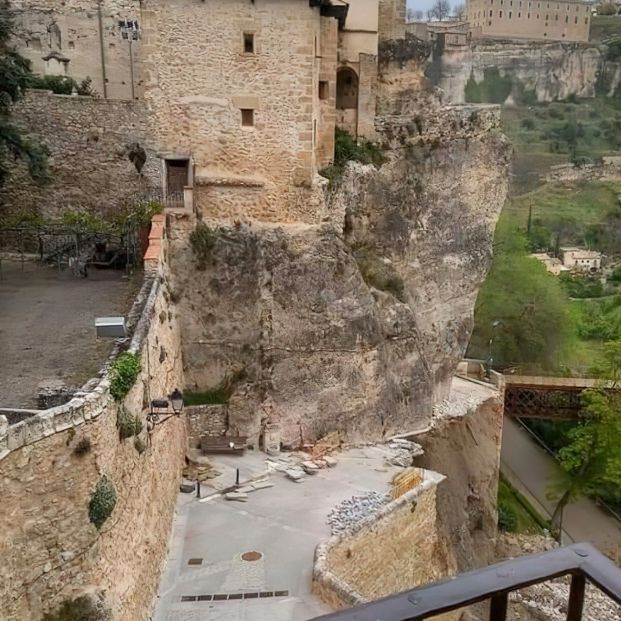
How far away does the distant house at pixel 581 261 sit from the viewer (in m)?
54.3

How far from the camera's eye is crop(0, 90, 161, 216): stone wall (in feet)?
62.0

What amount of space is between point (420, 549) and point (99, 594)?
963cm

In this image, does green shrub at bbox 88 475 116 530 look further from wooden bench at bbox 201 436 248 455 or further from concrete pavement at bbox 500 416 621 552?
concrete pavement at bbox 500 416 621 552

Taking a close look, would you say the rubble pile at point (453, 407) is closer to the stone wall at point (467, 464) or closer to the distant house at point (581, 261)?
the stone wall at point (467, 464)

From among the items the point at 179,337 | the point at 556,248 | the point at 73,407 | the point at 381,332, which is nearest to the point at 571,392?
the point at 381,332

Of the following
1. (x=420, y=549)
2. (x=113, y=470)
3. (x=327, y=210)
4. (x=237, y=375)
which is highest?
(x=327, y=210)

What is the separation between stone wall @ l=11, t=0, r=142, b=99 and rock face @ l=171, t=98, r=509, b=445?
1060 centimetres

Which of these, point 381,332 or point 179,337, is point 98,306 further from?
point 381,332

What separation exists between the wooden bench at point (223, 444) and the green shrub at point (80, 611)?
27.9ft

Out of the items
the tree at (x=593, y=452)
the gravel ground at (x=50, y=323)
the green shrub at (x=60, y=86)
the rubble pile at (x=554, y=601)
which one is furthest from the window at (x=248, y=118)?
the tree at (x=593, y=452)

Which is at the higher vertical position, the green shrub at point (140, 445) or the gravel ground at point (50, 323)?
the gravel ground at point (50, 323)

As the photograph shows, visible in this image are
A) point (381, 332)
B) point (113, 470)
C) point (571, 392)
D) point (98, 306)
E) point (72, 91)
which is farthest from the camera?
point (571, 392)

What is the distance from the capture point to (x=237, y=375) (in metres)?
18.4

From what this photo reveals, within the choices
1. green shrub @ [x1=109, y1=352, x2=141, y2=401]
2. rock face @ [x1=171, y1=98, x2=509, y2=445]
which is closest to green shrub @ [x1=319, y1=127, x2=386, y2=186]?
rock face @ [x1=171, y1=98, x2=509, y2=445]
